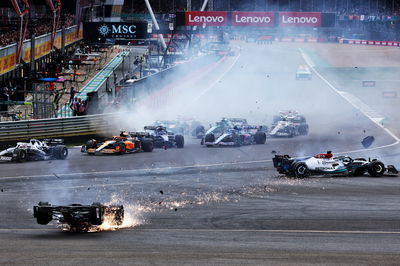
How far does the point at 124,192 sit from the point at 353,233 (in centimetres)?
721

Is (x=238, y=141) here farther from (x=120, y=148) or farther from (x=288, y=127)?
(x=120, y=148)

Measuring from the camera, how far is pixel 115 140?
28719 millimetres

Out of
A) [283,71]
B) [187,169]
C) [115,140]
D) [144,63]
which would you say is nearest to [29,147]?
[115,140]

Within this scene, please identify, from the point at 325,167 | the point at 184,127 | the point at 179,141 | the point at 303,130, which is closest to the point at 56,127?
the point at 179,141

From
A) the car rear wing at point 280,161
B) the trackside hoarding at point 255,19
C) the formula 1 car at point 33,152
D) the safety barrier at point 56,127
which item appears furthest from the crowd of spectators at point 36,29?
the car rear wing at point 280,161

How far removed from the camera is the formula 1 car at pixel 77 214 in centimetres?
1478

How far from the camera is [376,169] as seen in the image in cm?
2395

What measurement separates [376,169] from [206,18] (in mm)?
24592

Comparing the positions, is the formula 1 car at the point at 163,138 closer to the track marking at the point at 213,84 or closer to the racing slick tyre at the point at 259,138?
the racing slick tyre at the point at 259,138

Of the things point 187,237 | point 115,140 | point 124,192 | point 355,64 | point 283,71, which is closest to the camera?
point 187,237

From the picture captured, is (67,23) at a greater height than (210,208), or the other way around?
(67,23)

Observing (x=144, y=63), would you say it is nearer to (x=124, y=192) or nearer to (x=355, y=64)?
(x=355, y=64)

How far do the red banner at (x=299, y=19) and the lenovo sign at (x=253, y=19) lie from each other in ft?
2.19

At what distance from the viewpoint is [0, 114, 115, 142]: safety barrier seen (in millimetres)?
28828
